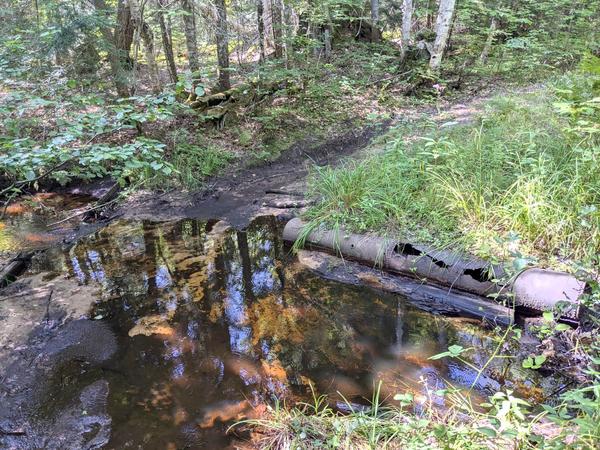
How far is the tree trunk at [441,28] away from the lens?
35.3 ft

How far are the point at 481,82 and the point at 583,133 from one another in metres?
9.24

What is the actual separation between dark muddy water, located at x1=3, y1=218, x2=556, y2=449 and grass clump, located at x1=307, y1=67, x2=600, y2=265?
100cm

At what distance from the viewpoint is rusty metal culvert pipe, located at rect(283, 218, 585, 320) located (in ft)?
12.2

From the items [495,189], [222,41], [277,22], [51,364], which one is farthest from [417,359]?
[277,22]

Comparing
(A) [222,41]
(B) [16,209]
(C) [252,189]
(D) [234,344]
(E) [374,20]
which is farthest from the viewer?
(E) [374,20]

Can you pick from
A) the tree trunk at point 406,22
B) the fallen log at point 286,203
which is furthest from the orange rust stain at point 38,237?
the tree trunk at point 406,22

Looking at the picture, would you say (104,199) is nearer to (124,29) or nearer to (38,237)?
(38,237)

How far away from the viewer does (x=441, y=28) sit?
11.0 metres

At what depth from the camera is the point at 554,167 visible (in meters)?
4.83

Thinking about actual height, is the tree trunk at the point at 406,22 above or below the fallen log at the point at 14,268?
above

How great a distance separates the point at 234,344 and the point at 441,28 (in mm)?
10766

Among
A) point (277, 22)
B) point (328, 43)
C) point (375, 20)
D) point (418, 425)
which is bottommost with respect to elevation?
point (418, 425)

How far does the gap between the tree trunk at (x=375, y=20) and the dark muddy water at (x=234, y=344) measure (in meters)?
13.8

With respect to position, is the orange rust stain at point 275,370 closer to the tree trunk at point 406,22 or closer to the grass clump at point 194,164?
the grass clump at point 194,164
